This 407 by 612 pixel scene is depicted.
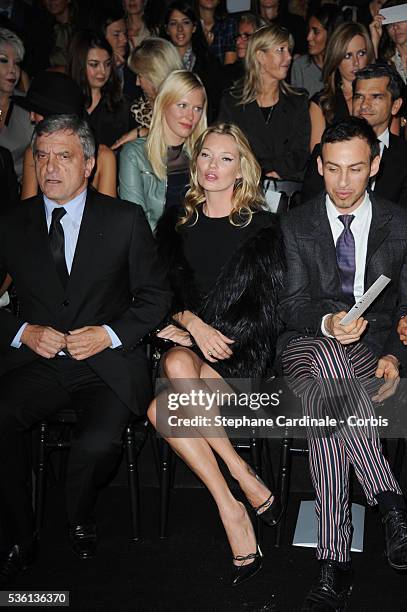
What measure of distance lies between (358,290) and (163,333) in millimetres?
858

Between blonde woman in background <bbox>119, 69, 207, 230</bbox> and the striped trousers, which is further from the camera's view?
blonde woman in background <bbox>119, 69, 207, 230</bbox>

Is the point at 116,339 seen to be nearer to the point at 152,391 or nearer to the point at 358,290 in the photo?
the point at 152,391

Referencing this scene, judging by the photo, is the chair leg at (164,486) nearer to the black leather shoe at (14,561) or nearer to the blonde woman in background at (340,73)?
the black leather shoe at (14,561)

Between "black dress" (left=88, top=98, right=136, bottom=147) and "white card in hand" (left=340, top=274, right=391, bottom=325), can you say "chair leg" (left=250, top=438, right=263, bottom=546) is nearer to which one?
"white card in hand" (left=340, top=274, right=391, bottom=325)

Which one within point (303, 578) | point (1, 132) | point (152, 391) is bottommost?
point (303, 578)

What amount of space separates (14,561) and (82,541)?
0.27 metres

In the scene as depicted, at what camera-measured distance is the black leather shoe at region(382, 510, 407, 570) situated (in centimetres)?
292

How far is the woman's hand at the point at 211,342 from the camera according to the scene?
11.7 feet

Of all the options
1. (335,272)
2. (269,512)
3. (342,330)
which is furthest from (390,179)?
(269,512)

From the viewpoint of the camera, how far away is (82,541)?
3.37 m

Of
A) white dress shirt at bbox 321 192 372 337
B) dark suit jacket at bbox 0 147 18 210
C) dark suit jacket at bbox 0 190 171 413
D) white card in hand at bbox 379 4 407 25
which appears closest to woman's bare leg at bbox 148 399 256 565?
dark suit jacket at bbox 0 190 171 413

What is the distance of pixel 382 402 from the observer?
339 centimetres

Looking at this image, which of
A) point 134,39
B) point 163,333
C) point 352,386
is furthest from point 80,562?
point 134,39

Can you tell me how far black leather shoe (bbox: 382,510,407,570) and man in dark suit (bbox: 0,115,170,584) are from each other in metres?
1.10
